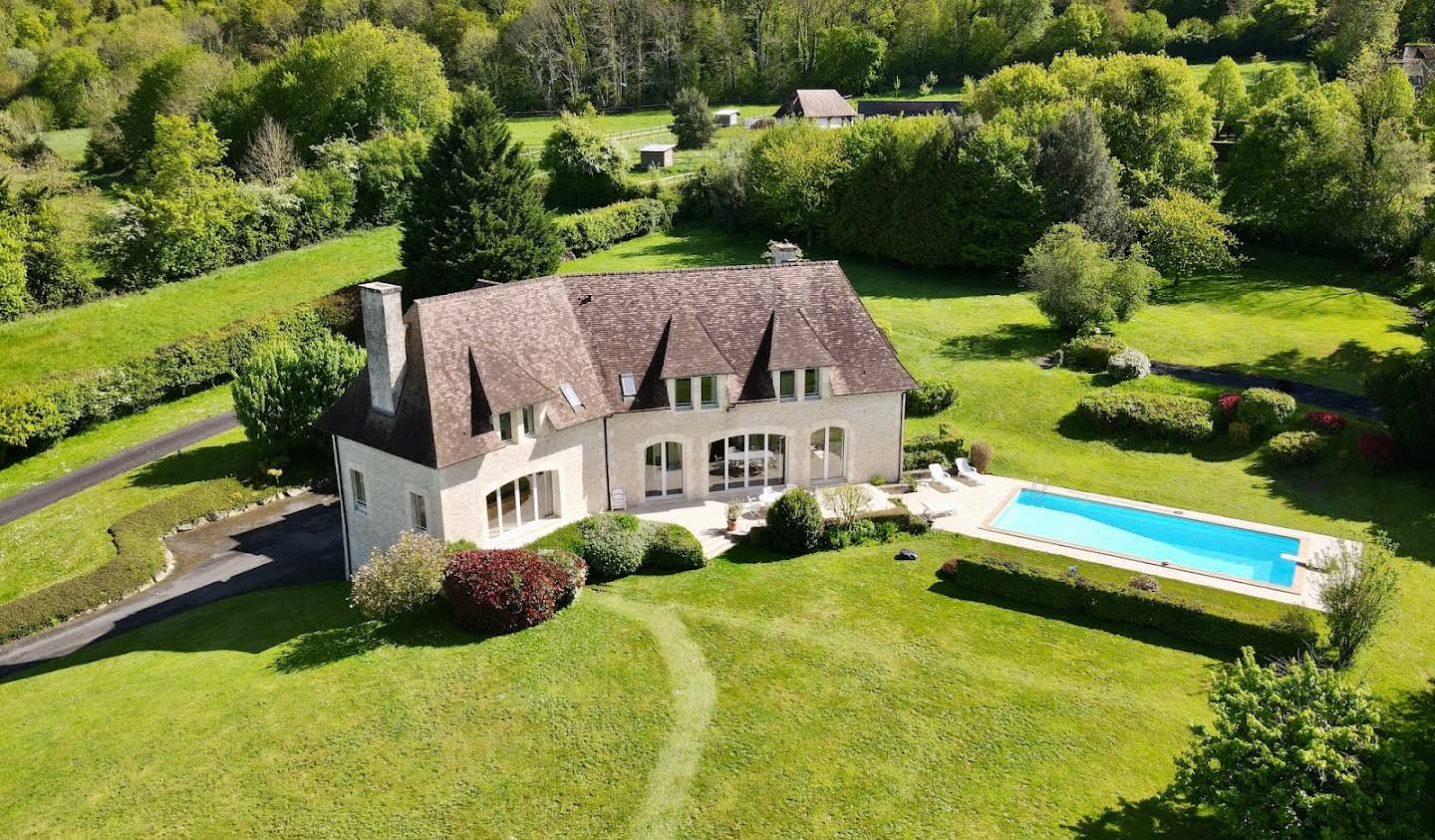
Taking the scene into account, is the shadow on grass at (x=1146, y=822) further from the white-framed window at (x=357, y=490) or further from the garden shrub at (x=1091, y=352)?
the garden shrub at (x=1091, y=352)

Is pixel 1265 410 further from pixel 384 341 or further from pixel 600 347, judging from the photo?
pixel 384 341

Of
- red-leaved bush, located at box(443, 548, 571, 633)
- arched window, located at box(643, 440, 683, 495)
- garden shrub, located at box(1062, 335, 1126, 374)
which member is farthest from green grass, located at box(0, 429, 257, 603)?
garden shrub, located at box(1062, 335, 1126, 374)

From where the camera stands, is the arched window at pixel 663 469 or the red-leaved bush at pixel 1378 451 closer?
the arched window at pixel 663 469

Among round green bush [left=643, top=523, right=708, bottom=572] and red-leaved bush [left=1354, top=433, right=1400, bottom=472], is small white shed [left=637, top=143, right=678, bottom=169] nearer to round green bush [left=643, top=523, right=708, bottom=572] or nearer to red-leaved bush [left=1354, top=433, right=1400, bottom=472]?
round green bush [left=643, top=523, right=708, bottom=572]

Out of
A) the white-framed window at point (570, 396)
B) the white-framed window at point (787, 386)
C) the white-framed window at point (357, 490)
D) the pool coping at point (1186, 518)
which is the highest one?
the white-framed window at point (570, 396)

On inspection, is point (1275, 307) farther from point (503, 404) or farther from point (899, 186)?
point (503, 404)

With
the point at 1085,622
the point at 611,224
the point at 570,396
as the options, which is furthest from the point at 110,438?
the point at 1085,622

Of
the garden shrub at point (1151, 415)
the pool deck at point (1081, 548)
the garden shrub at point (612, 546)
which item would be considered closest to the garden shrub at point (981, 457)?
the pool deck at point (1081, 548)
